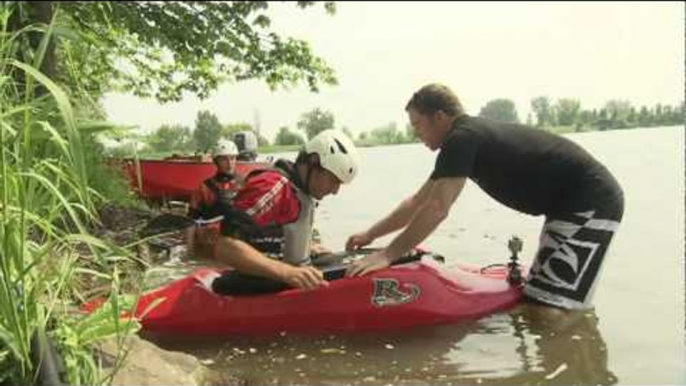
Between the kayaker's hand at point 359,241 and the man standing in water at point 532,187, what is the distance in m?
0.58

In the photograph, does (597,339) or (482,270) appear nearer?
(597,339)

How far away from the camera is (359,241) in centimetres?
572

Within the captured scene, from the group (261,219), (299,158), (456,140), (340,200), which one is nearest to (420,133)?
(456,140)

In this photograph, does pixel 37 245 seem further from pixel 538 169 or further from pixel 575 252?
pixel 575 252

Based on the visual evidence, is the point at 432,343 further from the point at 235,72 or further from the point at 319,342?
the point at 235,72

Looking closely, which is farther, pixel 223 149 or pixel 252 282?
pixel 223 149

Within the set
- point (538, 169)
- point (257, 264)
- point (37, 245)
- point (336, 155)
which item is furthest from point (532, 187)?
point (37, 245)

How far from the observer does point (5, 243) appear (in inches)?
82.8

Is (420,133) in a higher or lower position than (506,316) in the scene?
higher

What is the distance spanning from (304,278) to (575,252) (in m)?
1.78

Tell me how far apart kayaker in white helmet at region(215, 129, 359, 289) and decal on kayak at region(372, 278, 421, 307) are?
1.18ft

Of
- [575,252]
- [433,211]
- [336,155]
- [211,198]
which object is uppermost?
[336,155]

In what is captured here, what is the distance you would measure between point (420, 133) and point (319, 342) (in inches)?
61.6

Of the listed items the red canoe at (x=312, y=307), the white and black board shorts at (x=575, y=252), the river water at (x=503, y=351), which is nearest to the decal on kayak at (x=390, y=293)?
the red canoe at (x=312, y=307)
